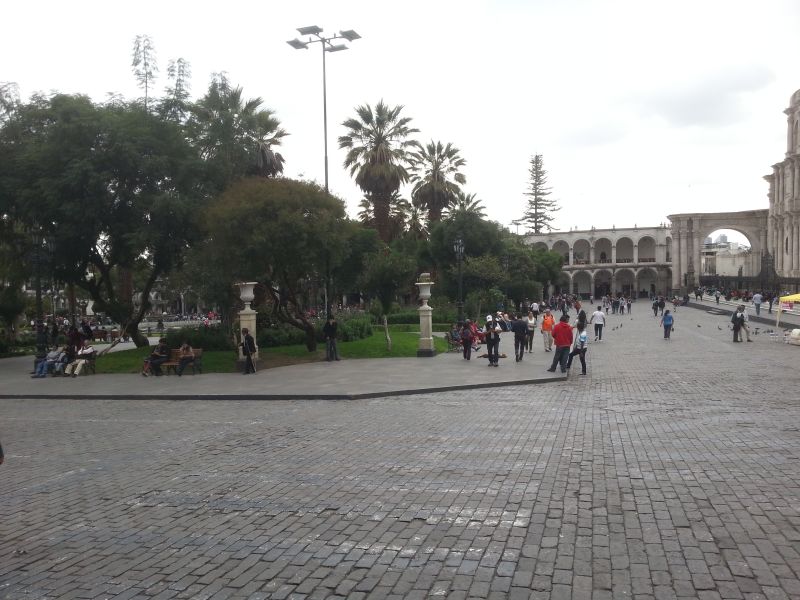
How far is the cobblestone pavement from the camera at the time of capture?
4.44m

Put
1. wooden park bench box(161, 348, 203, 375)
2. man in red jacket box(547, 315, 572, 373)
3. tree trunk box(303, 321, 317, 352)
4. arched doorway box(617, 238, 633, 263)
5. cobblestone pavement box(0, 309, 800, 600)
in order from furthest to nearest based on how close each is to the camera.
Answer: arched doorway box(617, 238, 633, 263) < tree trunk box(303, 321, 317, 352) < wooden park bench box(161, 348, 203, 375) < man in red jacket box(547, 315, 572, 373) < cobblestone pavement box(0, 309, 800, 600)

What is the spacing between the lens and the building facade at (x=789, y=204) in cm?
6034

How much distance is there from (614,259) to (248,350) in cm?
7943

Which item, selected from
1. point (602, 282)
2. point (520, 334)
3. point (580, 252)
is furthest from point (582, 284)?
point (520, 334)

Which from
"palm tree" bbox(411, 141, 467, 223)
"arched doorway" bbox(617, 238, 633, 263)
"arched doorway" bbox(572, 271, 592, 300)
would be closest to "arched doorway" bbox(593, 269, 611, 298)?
"arched doorway" bbox(572, 271, 592, 300)

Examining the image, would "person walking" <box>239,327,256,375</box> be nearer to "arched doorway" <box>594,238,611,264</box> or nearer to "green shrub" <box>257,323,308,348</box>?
"green shrub" <box>257,323,308,348</box>

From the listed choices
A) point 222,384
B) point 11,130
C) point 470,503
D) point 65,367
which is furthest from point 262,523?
point 11,130

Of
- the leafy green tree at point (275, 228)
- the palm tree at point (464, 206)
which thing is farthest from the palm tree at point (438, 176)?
the leafy green tree at point (275, 228)

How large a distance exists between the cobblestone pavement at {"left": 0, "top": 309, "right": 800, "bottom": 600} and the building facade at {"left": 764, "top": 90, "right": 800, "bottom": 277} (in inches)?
2279

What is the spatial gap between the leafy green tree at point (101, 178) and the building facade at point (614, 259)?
234 ft

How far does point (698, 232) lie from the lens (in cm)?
7581

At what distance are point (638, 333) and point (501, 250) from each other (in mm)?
17426

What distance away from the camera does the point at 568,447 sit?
8.05 m

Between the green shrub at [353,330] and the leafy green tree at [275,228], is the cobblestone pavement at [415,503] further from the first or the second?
the green shrub at [353,330]
